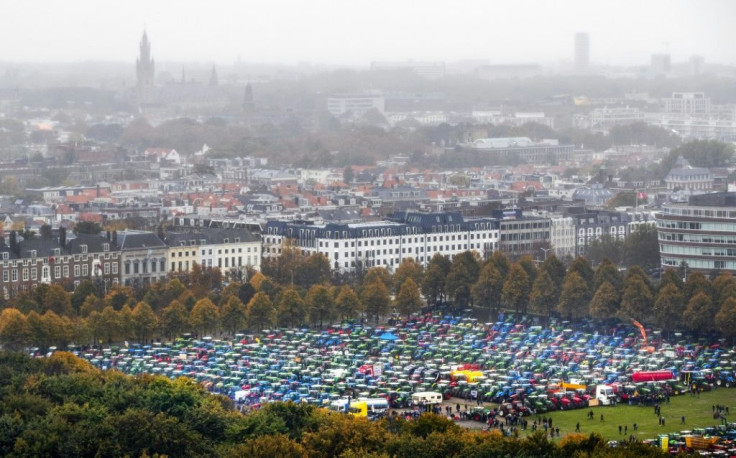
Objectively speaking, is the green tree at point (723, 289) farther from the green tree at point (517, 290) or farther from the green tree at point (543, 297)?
the green tree at point (517, 290)

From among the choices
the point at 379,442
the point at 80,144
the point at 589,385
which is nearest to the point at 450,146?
the point at 80,144

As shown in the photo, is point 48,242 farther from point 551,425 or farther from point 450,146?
point 450,146

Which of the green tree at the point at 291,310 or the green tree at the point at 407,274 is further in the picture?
the green tree at the point at 407,274

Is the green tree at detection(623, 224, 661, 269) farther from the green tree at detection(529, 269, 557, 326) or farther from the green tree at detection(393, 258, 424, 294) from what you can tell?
the green tree at detection(529, 269, 557, 326)

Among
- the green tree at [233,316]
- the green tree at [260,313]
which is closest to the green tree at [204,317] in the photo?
the green tree at [233,316]

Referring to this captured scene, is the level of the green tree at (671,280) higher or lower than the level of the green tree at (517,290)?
higher

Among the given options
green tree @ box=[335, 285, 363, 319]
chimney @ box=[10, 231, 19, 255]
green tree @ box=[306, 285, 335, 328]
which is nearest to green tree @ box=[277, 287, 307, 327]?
green tree @ box=[306, 285, 335, 328]
